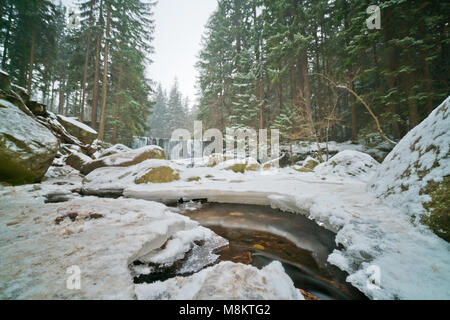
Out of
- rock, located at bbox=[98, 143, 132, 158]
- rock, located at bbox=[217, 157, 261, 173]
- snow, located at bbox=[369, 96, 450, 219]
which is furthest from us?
rock, located at bbox=[217, 157, 261, 173]

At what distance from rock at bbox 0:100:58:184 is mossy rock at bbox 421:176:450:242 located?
8.85 m

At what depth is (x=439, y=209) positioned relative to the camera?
180 centimetres

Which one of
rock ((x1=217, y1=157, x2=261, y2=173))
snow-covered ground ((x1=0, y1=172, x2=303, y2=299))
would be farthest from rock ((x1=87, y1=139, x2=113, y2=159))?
snow-covered ground ((x1=0, y1=172, x2=303, y2=299))

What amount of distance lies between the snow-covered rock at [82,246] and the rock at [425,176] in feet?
8.56

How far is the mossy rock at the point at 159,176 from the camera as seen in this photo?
20.6ft

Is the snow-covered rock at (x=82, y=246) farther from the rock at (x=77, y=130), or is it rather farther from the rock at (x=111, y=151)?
the rock at (x=77, y=130)

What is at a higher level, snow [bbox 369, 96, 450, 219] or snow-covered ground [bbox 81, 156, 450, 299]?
snow [bbox 369, 96, 450, 219]

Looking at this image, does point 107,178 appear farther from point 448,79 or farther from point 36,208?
point 448,79

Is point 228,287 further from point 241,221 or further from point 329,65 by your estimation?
point 329,65

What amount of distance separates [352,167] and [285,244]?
15.4ft

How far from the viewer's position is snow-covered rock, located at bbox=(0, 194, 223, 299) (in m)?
1.08

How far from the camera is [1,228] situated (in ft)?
6.67

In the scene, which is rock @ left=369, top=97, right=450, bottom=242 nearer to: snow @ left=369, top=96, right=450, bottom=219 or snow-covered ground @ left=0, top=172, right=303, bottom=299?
snow @ left=369, top=96, right=450, bottom=219

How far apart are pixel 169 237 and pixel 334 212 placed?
263 centimetres
